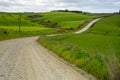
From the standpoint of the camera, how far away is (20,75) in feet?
55.3

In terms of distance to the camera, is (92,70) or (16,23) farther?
Result: (16,23)

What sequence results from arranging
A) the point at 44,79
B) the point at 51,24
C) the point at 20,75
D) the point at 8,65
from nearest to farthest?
the point at 44,79 < the point at 20,75 < the point at 8,65 < the point at 51,24

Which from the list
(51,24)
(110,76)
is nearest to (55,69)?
(110,76)

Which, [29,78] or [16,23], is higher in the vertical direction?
[29,78]

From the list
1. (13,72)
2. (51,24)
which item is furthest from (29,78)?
(51,24)

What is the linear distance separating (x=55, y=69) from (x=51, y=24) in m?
121

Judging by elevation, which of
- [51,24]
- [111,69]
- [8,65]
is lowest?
[51,24]

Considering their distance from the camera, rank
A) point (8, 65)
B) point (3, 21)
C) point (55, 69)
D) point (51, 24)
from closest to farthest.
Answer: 1. point (55, 69)
2. point (8, 65)
3. point (3, 21)
4. point (51, 24)

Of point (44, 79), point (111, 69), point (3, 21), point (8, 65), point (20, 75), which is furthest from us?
point (3, 21)

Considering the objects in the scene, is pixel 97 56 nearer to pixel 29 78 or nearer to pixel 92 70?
pixel 92 70

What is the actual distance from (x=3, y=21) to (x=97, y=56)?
111789mm

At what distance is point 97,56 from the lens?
20.2m

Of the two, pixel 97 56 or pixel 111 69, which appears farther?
pixel 97 56

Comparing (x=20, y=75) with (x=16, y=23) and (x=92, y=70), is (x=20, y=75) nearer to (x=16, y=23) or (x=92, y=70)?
(x=92, y=70)
